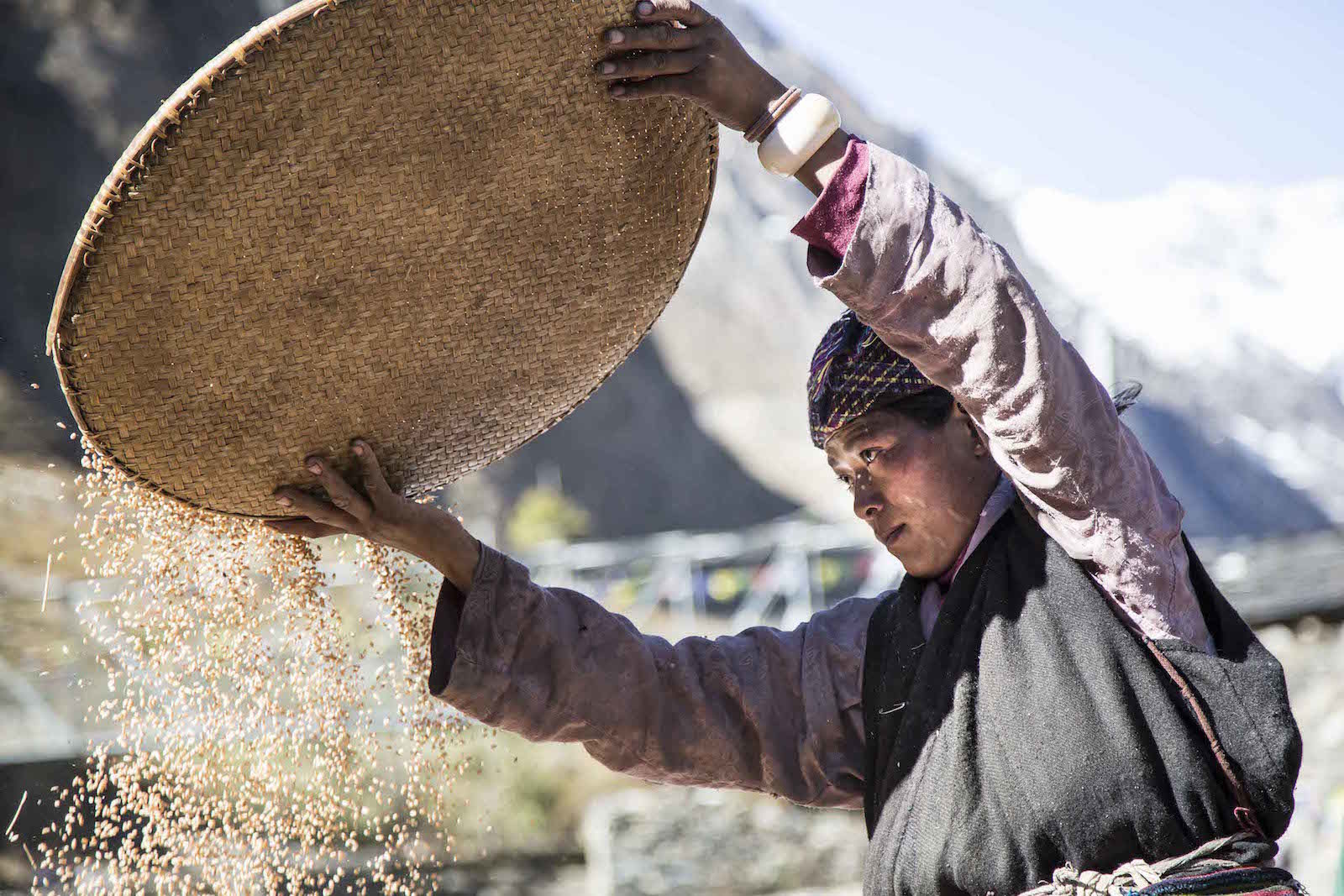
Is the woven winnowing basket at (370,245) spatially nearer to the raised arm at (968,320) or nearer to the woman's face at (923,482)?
the raised arm at (968,320)

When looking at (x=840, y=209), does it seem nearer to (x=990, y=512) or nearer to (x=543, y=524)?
(x=990, y=512)

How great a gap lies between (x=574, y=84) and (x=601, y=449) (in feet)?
84.6

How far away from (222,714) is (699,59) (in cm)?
110

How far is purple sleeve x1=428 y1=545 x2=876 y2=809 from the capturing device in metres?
1.69

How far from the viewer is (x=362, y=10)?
1215 millimetres

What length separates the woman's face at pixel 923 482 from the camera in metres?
1.59

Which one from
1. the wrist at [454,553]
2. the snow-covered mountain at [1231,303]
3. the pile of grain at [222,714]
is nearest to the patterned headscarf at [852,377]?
the wrist at [454,553]

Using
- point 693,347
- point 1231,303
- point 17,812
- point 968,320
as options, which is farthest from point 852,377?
point 1231,303

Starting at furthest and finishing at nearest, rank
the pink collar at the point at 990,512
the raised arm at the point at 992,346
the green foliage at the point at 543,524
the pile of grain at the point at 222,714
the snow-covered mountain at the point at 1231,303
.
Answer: the snow-covered mountain at the point at 1231,303 < the green foliage at the point at 543,524 < the pile of grain at the point at 222,714 < the pink collar at the point at 990,512 < the raised arm at the point at 992,346

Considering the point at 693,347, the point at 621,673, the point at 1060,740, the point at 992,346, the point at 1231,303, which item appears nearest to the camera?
the point at 992,346

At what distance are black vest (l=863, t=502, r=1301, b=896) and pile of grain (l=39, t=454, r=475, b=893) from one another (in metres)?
0.71

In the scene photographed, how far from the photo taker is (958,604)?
1512mm

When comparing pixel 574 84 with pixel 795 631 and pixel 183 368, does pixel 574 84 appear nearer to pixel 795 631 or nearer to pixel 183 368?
pixel 183 368

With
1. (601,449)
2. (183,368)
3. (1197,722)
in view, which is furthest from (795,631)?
(601,449)
